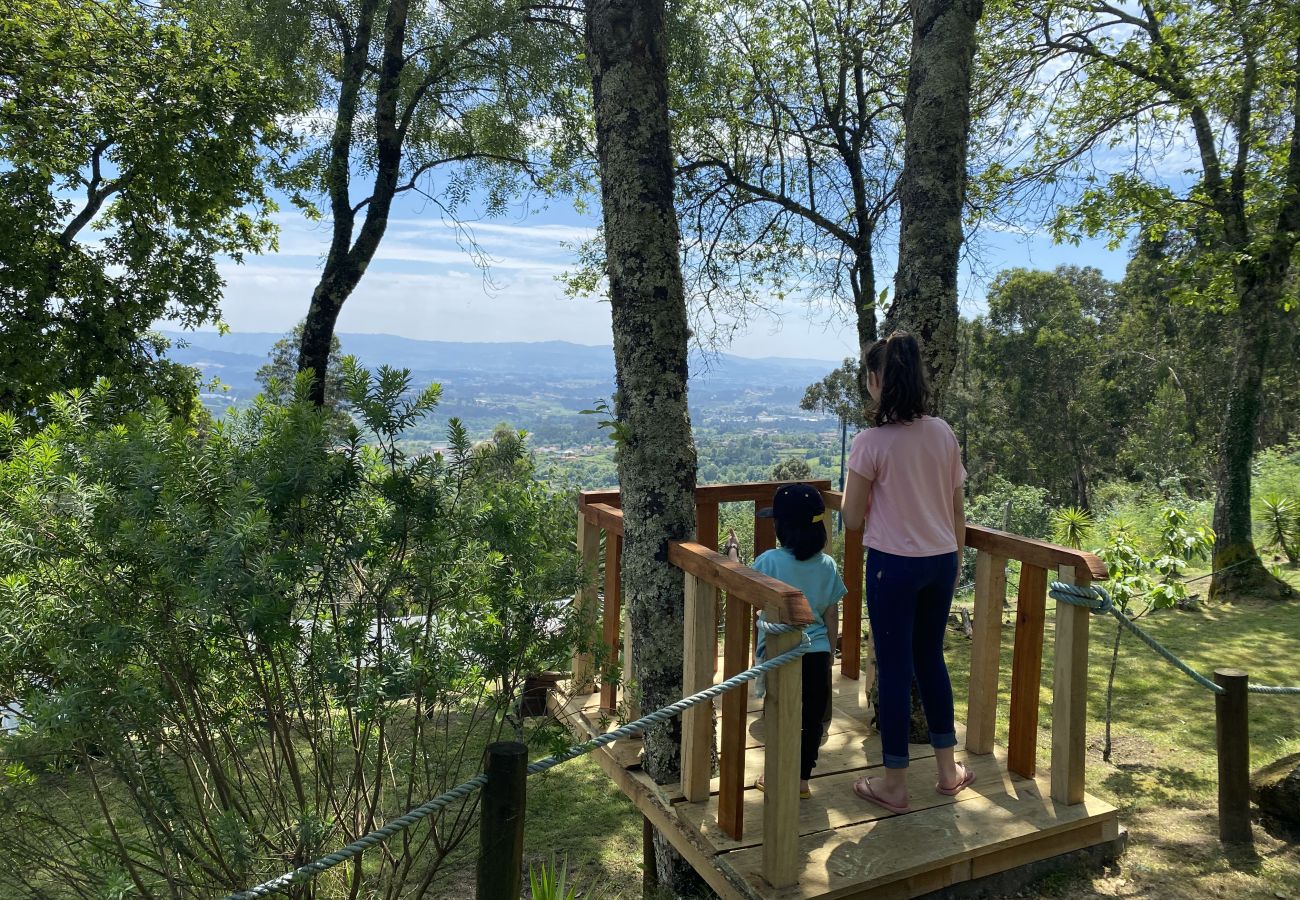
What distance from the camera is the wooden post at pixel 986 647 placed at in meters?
3.40

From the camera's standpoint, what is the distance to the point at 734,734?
113 inches

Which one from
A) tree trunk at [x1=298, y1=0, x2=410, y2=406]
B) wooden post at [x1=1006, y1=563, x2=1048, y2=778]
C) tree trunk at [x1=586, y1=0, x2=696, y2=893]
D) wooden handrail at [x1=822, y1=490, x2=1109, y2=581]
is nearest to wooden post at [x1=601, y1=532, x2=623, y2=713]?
tree trunk at [x1=586, y1=0, x2=696, y2=893]

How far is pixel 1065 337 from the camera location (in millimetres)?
28141

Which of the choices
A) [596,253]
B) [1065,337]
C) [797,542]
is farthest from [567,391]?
[797,542]

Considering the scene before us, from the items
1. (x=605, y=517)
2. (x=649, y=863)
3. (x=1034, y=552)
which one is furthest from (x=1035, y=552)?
(x=649, y=863)

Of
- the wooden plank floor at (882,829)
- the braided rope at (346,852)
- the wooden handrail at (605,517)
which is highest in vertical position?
the wooden handrail at (605,517)

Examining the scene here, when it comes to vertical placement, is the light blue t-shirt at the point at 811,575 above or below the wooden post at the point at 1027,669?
above

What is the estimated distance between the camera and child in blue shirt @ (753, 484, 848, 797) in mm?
3156

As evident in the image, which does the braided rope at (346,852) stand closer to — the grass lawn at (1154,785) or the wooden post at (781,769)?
the wooden post at (781,769)

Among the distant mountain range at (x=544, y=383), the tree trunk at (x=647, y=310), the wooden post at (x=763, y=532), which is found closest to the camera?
the tree trunk at (x=647, y=310)

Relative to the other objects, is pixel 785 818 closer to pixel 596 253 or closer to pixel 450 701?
pixel 450 701

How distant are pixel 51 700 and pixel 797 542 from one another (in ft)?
7.85

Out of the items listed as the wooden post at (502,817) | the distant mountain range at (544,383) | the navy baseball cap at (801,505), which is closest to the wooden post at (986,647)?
the navy baseball cap at (801,505)

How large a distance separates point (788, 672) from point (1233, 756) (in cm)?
204
